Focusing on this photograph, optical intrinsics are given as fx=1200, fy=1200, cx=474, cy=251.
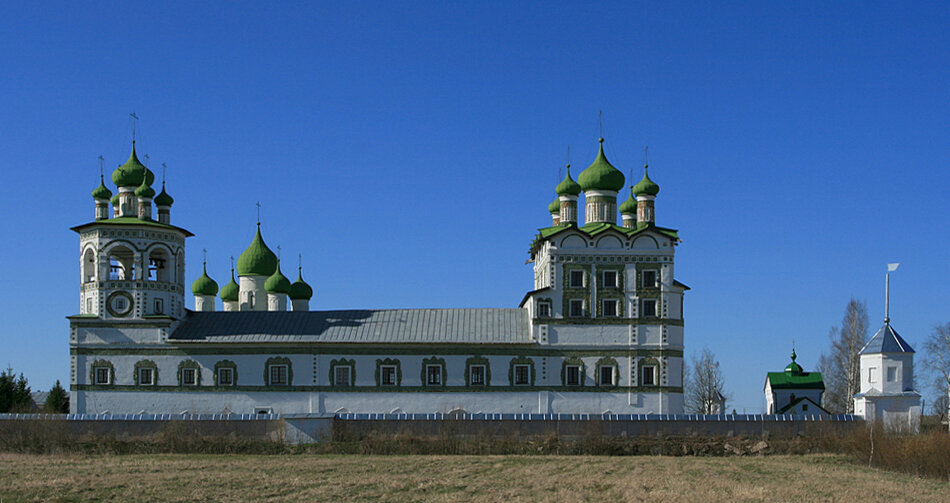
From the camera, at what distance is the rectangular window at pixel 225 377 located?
44.5 meters

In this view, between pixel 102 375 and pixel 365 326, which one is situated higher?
pixel 365 326

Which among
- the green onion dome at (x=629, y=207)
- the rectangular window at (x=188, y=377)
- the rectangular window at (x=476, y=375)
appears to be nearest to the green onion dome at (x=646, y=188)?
the green onion dome at (x=629, y=207)

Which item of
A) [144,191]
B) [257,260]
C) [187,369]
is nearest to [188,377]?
[187,369]

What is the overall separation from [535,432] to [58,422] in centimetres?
1512

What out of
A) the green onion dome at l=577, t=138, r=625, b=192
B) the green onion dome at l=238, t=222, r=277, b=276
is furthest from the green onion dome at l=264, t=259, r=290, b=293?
the green onion dome at l=577, t=138, r=625, b=192

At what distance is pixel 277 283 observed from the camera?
53.3 meters

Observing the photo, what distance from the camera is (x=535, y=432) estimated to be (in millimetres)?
38375

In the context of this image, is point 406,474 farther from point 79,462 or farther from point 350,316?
point 350,316

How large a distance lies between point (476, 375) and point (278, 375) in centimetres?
735

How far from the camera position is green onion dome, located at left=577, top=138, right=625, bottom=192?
152ft

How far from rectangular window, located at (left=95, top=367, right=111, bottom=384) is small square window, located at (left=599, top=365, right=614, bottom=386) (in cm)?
1821

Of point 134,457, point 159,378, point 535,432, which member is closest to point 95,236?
point 159,378

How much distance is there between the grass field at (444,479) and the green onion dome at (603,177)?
45.4 feet

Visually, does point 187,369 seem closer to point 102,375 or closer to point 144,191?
point 102,375
